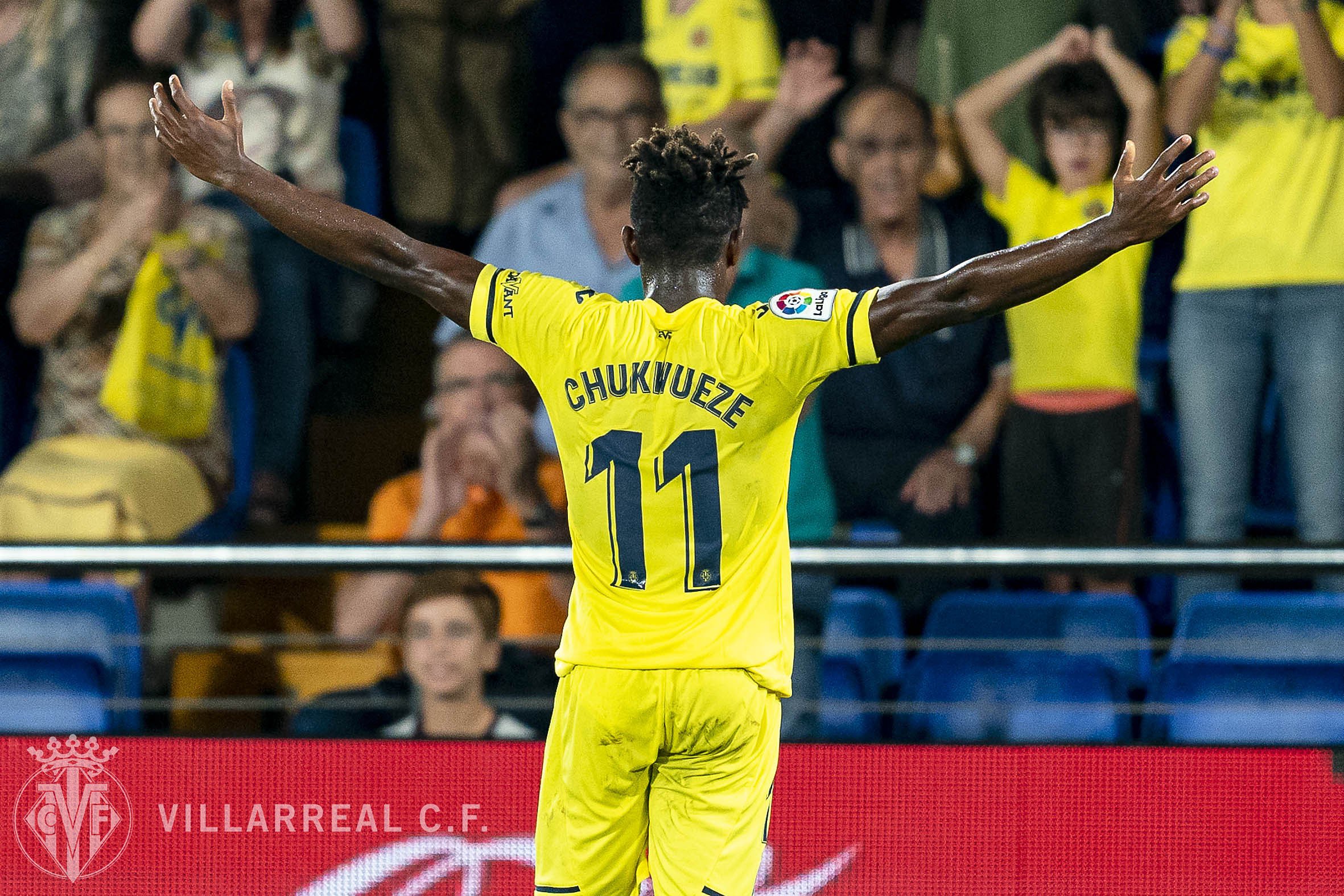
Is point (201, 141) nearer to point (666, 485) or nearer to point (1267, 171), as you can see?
point (666, 485)

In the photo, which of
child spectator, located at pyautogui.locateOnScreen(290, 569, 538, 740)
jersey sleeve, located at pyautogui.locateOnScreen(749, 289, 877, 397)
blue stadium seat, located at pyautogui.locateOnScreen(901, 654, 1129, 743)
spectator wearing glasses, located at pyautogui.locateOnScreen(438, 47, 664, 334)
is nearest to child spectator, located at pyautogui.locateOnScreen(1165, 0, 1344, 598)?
blue stadium seat, located at pyautogui.locateOnScreen(901, 654, 1129, 743)

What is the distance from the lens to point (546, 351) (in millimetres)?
2715

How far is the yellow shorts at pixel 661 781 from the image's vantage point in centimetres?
265

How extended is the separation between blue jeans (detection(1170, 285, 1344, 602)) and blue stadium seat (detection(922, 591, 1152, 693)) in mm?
277

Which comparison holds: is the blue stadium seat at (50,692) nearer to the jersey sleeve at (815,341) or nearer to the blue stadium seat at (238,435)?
the blue stadium seat at (238,435)

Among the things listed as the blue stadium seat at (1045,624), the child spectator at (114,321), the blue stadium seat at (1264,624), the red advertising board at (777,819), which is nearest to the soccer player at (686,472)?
the red advertising board at (777,819)

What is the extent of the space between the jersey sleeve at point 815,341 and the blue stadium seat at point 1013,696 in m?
2.20

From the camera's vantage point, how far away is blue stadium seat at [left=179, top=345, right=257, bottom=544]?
5477 millimetres

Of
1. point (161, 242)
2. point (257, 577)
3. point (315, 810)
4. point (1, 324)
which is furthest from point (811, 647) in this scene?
point (1, 324)

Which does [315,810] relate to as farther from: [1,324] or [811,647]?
[1,324]

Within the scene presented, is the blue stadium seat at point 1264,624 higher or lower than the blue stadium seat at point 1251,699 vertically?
higher

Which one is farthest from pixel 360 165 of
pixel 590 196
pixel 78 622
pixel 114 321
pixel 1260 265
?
pixel 1260 265

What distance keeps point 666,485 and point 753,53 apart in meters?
3.36

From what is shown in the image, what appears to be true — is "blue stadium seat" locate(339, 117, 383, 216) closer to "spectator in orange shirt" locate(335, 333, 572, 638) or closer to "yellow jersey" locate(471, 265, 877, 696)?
"spectator in orange shirt" locate(335, 333, 572, 638)
